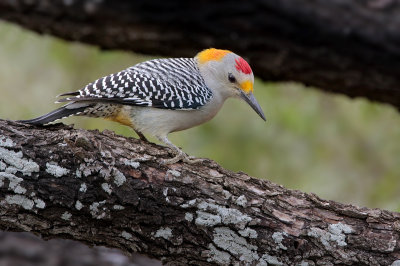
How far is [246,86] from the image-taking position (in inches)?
236

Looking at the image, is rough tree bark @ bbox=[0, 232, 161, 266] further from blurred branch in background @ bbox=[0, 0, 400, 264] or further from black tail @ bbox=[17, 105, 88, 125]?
blurred branch in background @ bbox=[0, 0, 400, 264]

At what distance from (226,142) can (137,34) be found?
5.11 metres

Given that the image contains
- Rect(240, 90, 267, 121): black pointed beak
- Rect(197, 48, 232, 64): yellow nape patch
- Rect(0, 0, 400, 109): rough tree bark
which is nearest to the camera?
Rect(0, 0, 400, 109): rough tree bark

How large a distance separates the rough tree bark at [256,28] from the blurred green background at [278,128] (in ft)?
15.3

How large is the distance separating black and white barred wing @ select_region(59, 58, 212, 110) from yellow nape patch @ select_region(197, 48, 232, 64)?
Result: 206mm

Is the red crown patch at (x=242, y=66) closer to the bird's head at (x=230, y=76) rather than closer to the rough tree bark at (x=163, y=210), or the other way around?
the bird's head at (x=230, y=76)

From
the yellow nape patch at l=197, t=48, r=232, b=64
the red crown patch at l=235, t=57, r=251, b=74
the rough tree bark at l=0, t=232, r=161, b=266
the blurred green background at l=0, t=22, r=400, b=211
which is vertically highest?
the blurred green background at l=0, t=22, r=400, b=211

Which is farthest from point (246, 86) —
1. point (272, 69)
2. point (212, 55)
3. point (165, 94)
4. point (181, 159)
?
point (272, 69)

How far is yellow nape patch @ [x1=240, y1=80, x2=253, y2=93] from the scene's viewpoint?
5965mm

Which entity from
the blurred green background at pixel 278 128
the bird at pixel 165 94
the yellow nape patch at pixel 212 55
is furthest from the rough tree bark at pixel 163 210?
the blurred green background at pixel 278 128

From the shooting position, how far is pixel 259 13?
8.27 ft

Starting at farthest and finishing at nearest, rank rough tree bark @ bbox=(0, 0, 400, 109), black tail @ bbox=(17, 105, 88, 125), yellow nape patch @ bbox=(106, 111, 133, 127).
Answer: yellow nape patch @ bbox=(106, 111, 133, 127), black tail @ bbox=(17, 105, 88, 125), rough tree bark @ bbox=(0, 0, 400, 109)

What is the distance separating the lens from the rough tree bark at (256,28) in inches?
97.5

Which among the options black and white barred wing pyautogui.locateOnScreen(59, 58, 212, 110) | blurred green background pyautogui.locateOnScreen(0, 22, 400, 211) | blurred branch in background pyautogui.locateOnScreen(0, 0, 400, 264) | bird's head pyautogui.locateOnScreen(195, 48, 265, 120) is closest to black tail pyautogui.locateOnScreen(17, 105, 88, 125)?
black and white barred wing pyautogui.locateOnScreen(59, 58, 212, 110)
